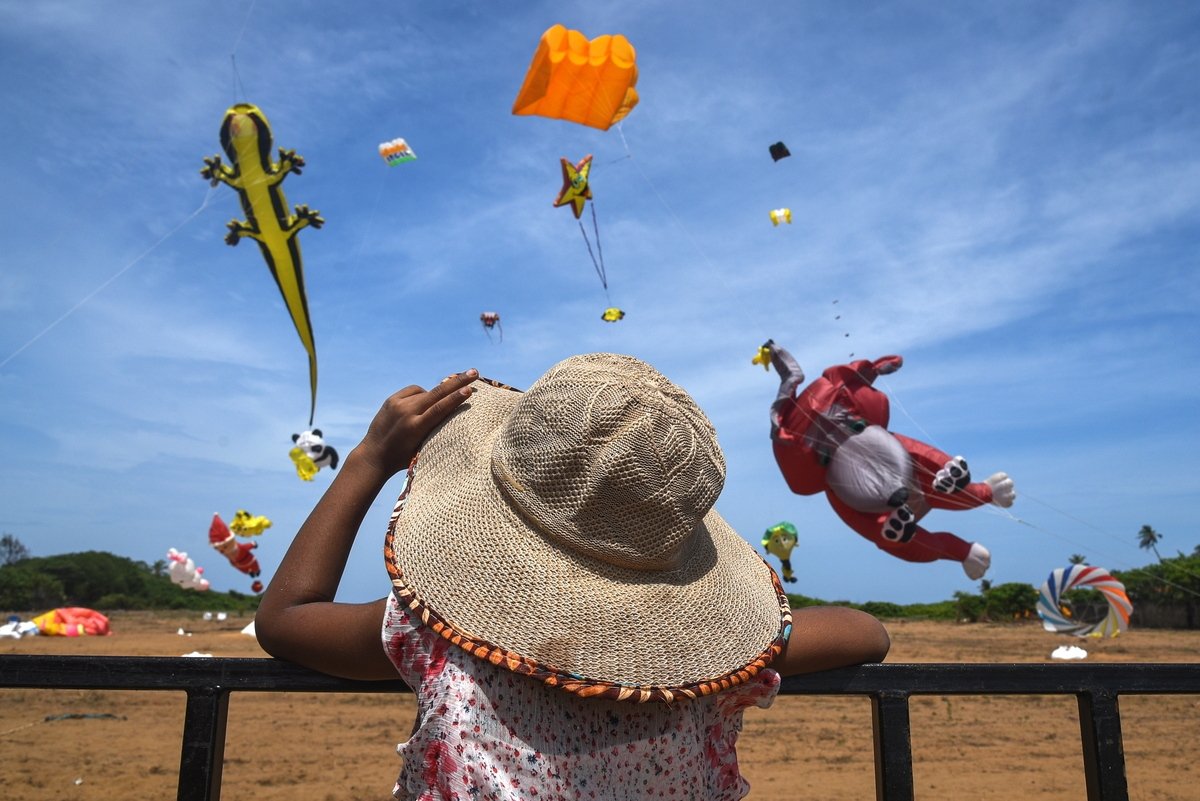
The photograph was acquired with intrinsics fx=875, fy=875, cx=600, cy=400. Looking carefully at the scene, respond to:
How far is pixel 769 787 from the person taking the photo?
6.20m

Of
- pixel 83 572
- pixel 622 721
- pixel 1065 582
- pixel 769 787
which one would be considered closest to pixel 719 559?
pixel 622 721

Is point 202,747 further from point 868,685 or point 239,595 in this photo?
point 239,595

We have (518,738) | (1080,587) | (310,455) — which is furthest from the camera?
(1080,587)

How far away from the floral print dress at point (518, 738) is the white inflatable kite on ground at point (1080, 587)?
15462 mm

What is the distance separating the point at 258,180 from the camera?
21.5ft

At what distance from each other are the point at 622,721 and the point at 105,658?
2.44ft

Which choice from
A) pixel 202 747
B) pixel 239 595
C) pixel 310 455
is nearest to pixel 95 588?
pixel 239 595

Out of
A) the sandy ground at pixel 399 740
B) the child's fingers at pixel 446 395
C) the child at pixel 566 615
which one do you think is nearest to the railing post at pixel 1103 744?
the child at pixel 566 615

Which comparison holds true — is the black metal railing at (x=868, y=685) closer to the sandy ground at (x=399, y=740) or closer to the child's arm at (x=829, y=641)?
the child's arm at (x=829, y=641)

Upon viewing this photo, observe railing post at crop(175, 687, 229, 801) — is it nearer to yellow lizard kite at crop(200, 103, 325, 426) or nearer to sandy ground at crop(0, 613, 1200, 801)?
sandy ground at crop(0, 613, 1200, 801)

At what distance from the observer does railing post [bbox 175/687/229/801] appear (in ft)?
3.90

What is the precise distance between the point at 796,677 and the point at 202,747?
2.71 ft

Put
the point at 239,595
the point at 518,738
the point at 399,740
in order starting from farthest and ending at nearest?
the point at 239,595 → the point at 399,740 → the point at 518,738

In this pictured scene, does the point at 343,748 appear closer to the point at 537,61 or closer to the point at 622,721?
the point at 537,61
